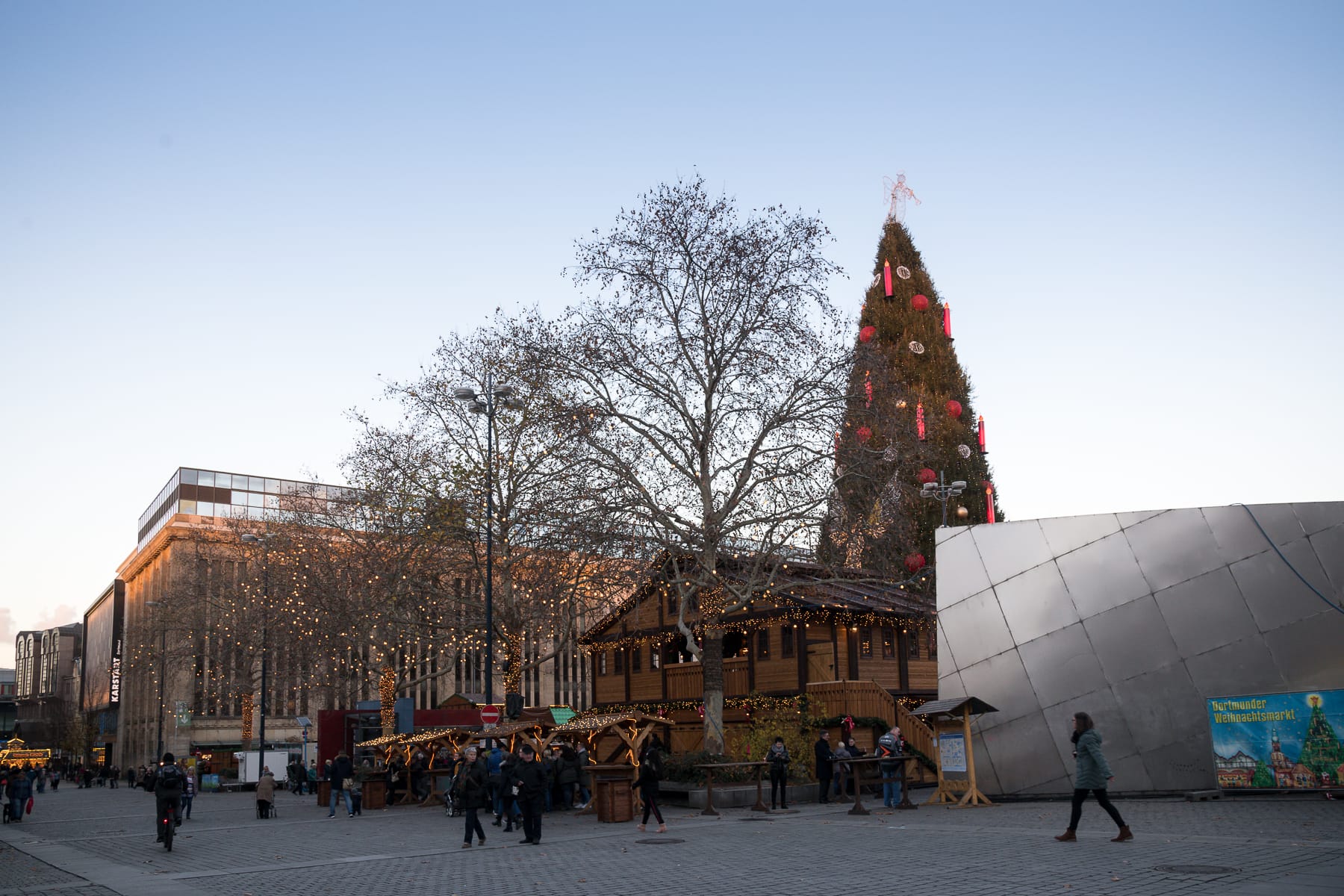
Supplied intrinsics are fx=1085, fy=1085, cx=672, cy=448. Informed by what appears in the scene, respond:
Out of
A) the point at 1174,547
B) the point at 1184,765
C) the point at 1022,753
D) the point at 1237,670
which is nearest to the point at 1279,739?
the point at 1237,670

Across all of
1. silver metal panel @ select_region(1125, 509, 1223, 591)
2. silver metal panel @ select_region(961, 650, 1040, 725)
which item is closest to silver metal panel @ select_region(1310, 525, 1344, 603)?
silver metal panel @ select_region(1125, 509, 1223, 591)

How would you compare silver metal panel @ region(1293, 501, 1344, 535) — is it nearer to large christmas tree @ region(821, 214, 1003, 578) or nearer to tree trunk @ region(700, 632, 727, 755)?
large christmas tree @ region(821, 214, 1003, 578)

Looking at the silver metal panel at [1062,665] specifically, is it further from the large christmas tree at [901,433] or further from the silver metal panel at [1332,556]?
the large christmas tree at [901,433]

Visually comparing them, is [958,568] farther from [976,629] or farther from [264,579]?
[264,579]

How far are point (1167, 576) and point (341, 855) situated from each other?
15323 mm

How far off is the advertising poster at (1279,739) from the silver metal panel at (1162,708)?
525mm

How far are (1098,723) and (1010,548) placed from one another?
3.77 meters

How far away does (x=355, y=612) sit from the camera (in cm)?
4422

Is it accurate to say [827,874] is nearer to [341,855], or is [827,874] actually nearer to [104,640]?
[341,855]

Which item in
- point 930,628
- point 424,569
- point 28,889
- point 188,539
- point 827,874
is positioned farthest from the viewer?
point 188,539

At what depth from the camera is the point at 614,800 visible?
22.0 m

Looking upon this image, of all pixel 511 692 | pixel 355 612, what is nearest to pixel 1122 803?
pixel 511 692

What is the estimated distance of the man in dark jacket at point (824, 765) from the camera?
80.3 feet

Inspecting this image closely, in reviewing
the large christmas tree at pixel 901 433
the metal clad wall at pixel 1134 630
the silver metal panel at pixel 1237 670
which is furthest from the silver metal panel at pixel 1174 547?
the large christmas tree at pixel 901 433
